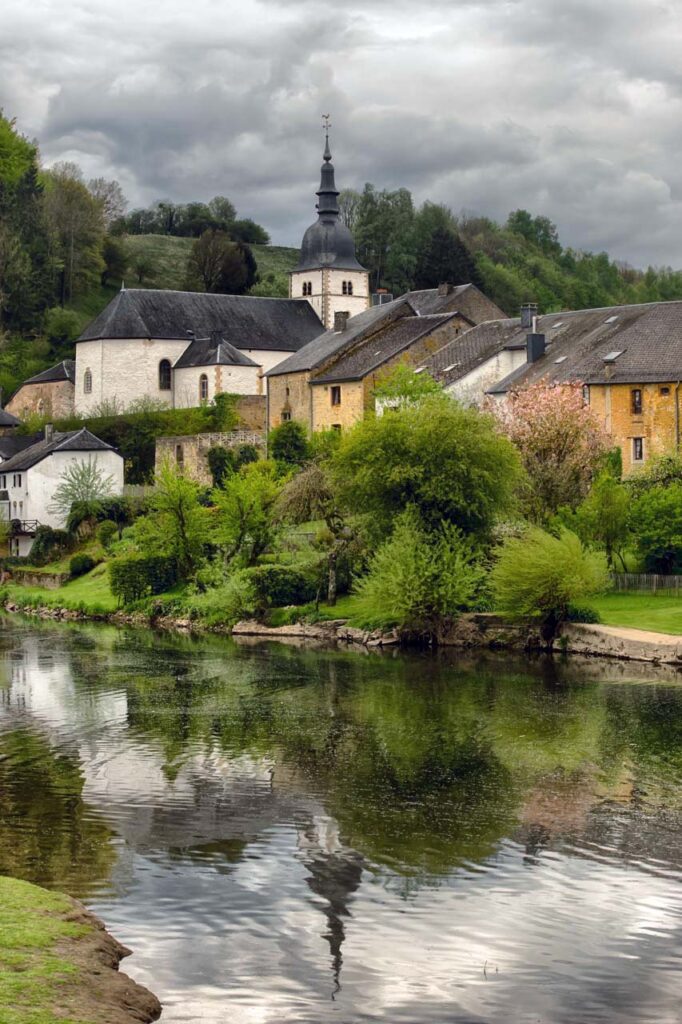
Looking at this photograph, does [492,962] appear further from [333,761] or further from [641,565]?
[641,565]

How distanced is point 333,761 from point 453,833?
622 cm

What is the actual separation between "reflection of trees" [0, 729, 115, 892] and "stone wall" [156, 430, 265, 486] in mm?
51014

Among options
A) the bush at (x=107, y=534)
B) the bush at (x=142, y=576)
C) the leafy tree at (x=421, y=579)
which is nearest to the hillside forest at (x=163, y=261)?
the bush at (x=107, y=534)

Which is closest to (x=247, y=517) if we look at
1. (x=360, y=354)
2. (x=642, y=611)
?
(x=642, y=611)

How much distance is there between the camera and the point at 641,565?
50688 millimetres

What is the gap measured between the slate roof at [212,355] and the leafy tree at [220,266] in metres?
27.2

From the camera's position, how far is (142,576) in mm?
59938

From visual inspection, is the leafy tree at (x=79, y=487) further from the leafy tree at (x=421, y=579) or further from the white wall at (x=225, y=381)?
the leafy tree at (x=421, y=579)

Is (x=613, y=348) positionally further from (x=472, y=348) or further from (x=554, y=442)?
(x=472, y=348)

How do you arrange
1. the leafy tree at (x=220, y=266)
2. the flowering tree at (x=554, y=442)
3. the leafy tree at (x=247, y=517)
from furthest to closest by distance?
the leafy tree at (x=220, y=266) → the leafy tree at (x=247, y=517) → the flowering tree at (x=554, y=442)

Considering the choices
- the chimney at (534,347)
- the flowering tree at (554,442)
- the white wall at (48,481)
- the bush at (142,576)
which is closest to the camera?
the flowering tree at (554,442)

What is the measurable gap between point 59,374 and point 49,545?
96.0 feet

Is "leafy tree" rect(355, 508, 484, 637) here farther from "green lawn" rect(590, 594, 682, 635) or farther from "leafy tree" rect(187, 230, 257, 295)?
"leafy tree" rect(187, 230, 257, 295)

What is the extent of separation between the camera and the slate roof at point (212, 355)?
90812mm
